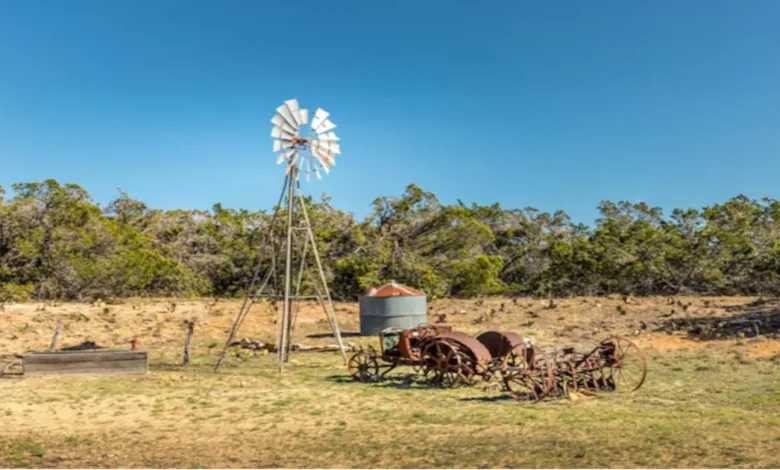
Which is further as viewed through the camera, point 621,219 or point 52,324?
point 621,219

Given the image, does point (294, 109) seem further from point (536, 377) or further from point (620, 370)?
point (620, 370)

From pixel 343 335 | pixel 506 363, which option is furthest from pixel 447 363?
pixel 343 335

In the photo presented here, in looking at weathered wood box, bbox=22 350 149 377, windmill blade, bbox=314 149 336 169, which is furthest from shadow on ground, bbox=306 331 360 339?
weathered wood box, bbox=22 350 149 377

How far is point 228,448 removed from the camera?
871 cm

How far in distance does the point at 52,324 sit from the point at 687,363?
20.9 metres

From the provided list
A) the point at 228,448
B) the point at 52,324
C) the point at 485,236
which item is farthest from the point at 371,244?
the point at 228,448

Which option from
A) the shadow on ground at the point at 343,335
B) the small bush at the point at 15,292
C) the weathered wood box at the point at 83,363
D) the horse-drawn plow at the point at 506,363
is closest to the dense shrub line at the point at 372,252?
the small bush at the point at 15,292

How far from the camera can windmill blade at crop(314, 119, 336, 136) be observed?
1784cm

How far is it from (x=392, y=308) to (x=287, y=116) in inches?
359

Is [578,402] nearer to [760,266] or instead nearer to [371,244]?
[371,244]

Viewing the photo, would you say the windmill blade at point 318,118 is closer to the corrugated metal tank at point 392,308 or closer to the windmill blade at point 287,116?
the windmill blade at point 287,116

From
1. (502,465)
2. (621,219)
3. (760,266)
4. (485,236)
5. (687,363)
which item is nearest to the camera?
(502,465)

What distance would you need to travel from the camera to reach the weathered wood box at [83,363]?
15.5 m

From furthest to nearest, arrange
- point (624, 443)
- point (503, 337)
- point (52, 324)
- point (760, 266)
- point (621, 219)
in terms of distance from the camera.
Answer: point (621, 219) < point (760, 266) < point (52, 324) < point (503, 337) < point (624, 443)
